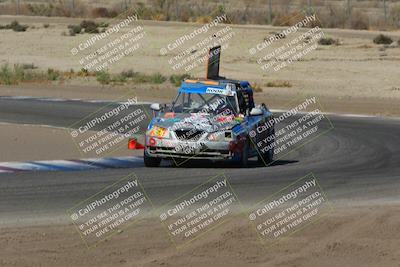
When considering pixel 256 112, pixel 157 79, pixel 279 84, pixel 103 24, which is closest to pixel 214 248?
pixel 256 112

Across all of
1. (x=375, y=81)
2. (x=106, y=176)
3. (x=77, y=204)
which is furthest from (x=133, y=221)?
(x=375, y=81)

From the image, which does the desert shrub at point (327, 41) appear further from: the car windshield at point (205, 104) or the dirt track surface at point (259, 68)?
the car windshield at point (205, 104)

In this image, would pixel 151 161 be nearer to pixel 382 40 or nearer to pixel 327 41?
pixel 327 41

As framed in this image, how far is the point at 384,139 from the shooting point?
2494 cm

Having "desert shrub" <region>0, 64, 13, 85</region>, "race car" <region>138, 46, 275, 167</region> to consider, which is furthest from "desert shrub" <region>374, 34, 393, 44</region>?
"race car" <region>138, 46, 275, 167</region>

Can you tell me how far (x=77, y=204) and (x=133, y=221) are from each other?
1.19 metres

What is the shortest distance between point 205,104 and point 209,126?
87 cm

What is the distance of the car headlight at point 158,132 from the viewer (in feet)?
61.5

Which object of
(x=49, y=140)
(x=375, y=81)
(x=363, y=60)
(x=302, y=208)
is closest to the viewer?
(x=302, y=208)

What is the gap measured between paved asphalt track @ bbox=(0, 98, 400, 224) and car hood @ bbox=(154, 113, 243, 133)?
2.32ft

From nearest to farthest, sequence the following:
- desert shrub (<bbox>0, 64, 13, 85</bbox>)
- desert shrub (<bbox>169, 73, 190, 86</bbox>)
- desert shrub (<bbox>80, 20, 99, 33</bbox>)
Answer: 1. desert shrub (<bbox>0, 64, 13, 85</bbox>)
2. desert shrub (<bbox>169, 73, 190, 86</bbox>)
3. desert shrub (<bbox>80, 20, 99, 33</bbox>)

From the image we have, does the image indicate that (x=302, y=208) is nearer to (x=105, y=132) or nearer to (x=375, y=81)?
(x=105, y=132)

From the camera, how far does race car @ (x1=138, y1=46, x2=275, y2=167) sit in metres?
18.7

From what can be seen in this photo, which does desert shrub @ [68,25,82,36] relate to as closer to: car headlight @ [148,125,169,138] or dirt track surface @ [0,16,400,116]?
dirt track surface @ [0,16,400,116]
